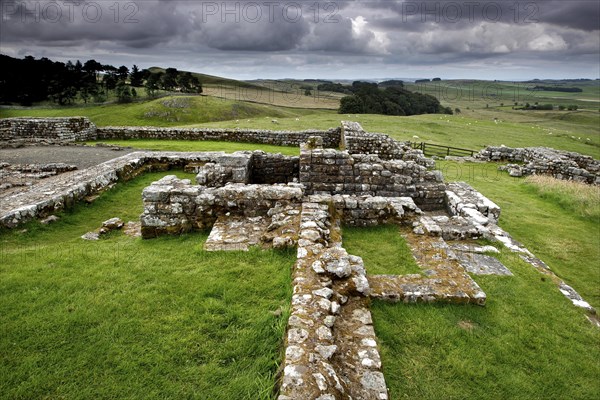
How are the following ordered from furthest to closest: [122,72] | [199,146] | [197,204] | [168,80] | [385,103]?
[385,103], [168,80], [122,72], [199,146], [197,204]

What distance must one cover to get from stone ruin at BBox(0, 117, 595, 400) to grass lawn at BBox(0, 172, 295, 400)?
544 millimetres

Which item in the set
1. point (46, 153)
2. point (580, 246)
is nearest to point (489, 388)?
point (580, 246)

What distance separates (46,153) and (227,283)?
1938cm

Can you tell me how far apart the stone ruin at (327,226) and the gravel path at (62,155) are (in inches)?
117

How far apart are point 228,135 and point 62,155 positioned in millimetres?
11351

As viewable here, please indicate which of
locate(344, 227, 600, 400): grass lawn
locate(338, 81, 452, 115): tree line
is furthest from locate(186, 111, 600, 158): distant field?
locate(344, 227, 600, 400): grass lawn

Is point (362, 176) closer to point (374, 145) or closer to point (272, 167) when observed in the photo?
point (272, 167)

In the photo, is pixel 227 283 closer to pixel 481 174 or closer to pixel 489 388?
pixel 489 388

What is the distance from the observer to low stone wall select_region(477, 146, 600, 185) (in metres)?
19.9

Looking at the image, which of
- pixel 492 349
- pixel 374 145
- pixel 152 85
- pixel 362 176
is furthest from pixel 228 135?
A: pixel 152 85

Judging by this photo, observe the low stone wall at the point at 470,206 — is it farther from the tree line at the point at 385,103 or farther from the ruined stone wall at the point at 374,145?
the tree line at the point at 385,103

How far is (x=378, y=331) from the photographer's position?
5062mm

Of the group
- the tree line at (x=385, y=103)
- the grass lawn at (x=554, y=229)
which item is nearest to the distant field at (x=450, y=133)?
the grass lawn at (x=554, y=229)

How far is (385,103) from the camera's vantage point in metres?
82.6
